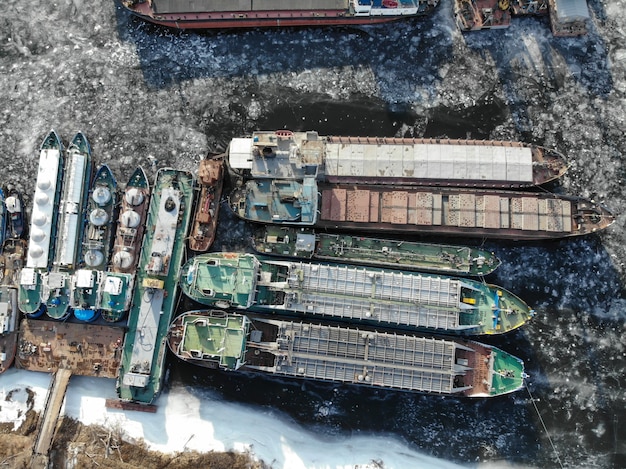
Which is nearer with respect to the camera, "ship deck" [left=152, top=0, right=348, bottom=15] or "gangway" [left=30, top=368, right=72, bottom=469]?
"gangway" [left=30, top=368, right=72, bottom=469]

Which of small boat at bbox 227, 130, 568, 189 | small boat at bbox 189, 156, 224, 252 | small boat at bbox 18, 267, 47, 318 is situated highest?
small boat at bbox 227, 130, 568, 189

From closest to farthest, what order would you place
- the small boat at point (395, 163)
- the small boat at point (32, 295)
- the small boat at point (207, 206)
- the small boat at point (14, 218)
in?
the small boat at point (395, 163), the small boat at point (32, 295), the small boat at point (207, 206), the small boat at point (14, 218)

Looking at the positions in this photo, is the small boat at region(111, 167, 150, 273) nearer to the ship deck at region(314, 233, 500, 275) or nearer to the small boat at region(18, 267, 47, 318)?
the small boat at region(18, 267, 47, 318)

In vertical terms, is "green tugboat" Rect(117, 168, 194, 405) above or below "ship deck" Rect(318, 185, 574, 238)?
below

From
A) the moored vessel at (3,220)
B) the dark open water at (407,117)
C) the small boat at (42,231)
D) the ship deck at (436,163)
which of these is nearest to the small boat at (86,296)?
the small boat at (42,231)

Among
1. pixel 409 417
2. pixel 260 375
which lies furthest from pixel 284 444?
pixel 409 417

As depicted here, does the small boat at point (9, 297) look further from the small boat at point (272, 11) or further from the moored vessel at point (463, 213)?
the moored vessel at point (463, 213)

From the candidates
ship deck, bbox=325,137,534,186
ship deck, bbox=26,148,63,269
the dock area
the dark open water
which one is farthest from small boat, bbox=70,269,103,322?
ship deck, bbox=325,137,534,186
